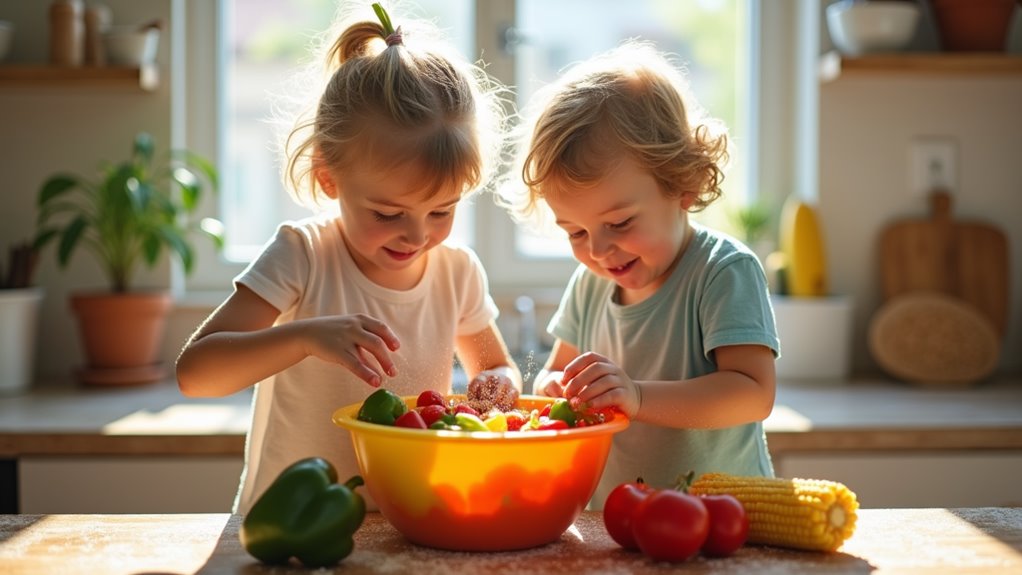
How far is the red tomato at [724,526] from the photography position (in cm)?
104

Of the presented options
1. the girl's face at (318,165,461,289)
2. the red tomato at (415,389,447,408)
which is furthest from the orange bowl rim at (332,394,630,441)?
the girl's face at (318,165,461,289)

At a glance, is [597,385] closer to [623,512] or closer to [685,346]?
[623,512]

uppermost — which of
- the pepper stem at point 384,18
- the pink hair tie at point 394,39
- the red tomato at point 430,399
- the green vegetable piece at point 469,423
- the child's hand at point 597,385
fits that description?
the pepper stem at point 384,18

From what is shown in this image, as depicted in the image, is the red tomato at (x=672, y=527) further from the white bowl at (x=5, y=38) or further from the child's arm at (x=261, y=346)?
the white bowl at (x=5, y=38)

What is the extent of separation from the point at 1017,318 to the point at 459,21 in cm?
161

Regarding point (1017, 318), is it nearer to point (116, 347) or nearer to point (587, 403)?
point (587, 403)

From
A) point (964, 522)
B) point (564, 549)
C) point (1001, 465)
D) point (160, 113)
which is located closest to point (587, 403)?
point (564, 549)

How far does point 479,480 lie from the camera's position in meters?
1.04

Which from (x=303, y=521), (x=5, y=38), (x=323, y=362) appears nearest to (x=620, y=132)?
(x=323, y=362)

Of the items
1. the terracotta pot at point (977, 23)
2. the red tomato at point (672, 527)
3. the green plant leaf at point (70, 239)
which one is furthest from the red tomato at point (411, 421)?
the terracotta pot at point (977, 23)

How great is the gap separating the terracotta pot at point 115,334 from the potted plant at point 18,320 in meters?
0.10

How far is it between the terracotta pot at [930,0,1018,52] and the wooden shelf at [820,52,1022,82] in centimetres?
4

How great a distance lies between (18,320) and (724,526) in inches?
75.9

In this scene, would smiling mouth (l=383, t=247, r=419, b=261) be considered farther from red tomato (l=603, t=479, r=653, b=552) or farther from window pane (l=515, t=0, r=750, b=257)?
window pane (l=515, t=0, r=750, b=257)
